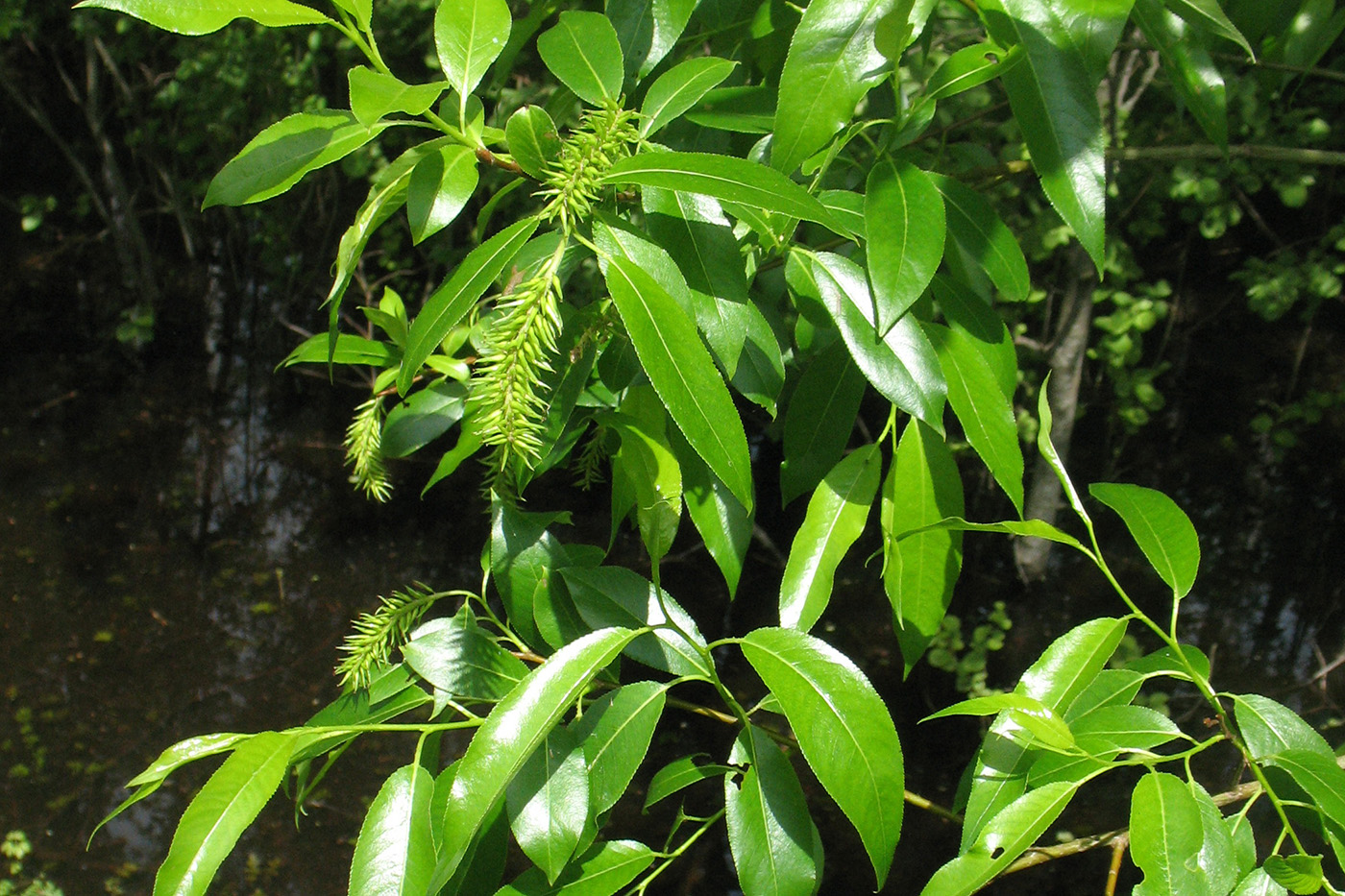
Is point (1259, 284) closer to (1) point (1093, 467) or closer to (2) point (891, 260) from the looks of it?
(1) point (1093, 467)

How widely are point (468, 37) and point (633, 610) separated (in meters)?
0.32

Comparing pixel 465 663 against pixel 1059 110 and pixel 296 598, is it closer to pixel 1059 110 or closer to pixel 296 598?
pixel 1059 110

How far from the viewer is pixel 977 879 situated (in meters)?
0.43

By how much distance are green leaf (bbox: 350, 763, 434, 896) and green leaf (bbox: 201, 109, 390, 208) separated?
0.95 ft

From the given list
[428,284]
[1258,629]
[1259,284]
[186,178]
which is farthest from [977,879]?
[186,178]

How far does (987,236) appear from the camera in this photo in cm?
56

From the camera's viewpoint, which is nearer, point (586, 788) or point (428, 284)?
point (586, 788)

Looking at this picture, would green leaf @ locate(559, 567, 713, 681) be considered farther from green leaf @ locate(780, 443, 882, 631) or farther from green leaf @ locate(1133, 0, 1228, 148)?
green leaf @ locate(1133, 0, 1228, 148)

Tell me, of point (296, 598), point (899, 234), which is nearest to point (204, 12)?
point (899, 234)

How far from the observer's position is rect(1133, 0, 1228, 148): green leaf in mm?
516

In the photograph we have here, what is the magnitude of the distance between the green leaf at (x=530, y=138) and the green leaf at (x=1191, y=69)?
33 cm

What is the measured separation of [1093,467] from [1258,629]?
542 mm

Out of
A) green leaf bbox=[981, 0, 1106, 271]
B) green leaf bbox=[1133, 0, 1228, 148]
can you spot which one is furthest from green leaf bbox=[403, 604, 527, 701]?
green leaf bbox=[1133, 0, 1228, 148]

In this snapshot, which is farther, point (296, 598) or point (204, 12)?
point (296, 598)
